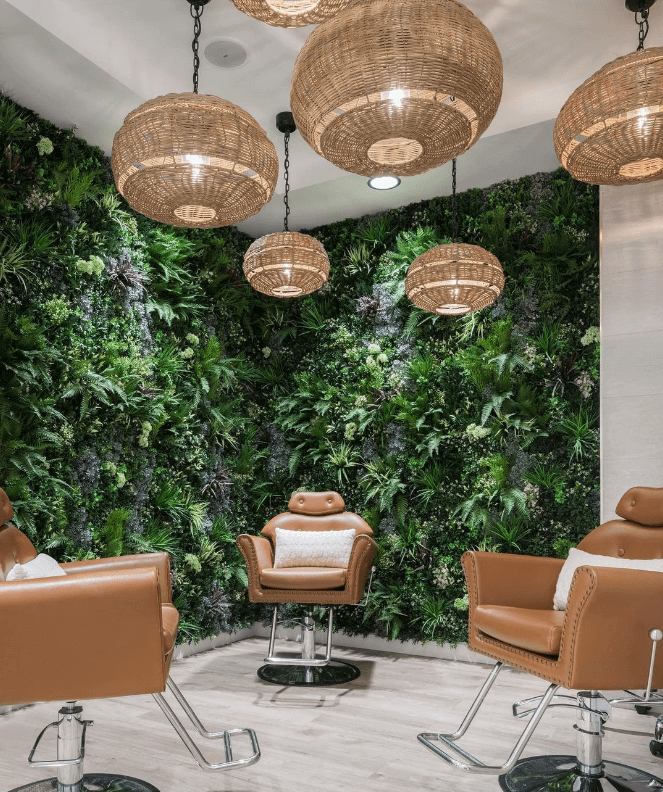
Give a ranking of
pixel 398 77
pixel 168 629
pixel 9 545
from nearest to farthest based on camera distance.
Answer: pixel 398 77
pixel 168 629
pixel 9 545

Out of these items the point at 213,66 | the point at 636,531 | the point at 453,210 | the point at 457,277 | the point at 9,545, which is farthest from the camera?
the point at 453,210

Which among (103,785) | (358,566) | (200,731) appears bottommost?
(103,785)

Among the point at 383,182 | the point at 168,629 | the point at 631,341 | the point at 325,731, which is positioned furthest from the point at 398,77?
the point at 383,182

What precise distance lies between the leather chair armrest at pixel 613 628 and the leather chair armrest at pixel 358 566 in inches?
69.5

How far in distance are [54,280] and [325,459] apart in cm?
226

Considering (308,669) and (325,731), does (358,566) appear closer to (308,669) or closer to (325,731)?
(308,669)

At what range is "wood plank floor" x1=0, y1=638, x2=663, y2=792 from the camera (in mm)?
2521

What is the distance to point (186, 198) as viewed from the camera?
2.34 m

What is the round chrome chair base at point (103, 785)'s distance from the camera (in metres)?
2.36

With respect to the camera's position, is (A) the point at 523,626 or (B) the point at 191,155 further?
Answer: (A) the point at 523,626

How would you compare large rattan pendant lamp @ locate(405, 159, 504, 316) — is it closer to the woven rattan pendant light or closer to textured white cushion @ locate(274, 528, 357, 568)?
textured white cushion @ locate(274, 528, 357, 568)

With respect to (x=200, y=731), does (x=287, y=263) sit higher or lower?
higher

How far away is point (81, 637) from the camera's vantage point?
1.97 metres

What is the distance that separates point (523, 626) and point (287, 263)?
90.7 inches
